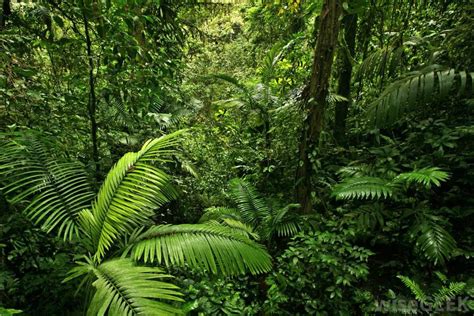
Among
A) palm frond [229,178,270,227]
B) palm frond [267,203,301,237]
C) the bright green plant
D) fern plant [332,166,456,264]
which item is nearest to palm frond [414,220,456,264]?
fern plant [332,166,456,264]

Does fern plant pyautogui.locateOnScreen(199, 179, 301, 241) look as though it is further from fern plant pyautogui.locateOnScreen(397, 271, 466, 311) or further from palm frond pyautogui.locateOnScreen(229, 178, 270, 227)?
fern plant pyautogui.locateOnScreen(397, 271, 466, 311)

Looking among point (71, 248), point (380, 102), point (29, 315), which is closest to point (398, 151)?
point (380, 102)

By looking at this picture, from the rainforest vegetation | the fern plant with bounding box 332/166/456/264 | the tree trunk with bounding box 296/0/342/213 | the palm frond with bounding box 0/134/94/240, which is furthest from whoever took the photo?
the tree trunk with bounding box 296/0/342/213

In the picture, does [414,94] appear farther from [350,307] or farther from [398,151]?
[350,307]

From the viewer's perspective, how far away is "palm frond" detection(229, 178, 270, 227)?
3.28 m

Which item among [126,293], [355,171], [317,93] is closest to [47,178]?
[126,293]

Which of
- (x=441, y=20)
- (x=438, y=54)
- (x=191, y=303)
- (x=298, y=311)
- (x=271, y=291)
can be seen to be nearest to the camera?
(x=191, y=303)

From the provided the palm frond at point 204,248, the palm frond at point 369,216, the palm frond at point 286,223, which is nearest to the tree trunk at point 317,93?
the palm frond at point 286,223

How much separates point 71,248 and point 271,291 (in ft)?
5.29

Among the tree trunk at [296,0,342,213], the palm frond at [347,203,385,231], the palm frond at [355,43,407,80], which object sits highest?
the palm frond at [355,43,407,80]

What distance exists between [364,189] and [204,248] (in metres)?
1.37

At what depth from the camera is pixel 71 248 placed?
2.46 m

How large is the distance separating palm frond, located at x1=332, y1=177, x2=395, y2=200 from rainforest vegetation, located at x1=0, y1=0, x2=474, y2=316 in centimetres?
2

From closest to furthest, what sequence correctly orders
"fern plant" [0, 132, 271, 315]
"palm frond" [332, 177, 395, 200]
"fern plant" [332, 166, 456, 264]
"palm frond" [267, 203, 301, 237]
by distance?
"fern plant" [0, 132, 271, 315] < "fern plant" [332, 166, 456, 264] < "palm frond" [332, 177, 395, 200] < "palm frond" [267, 203, 301, 237]
